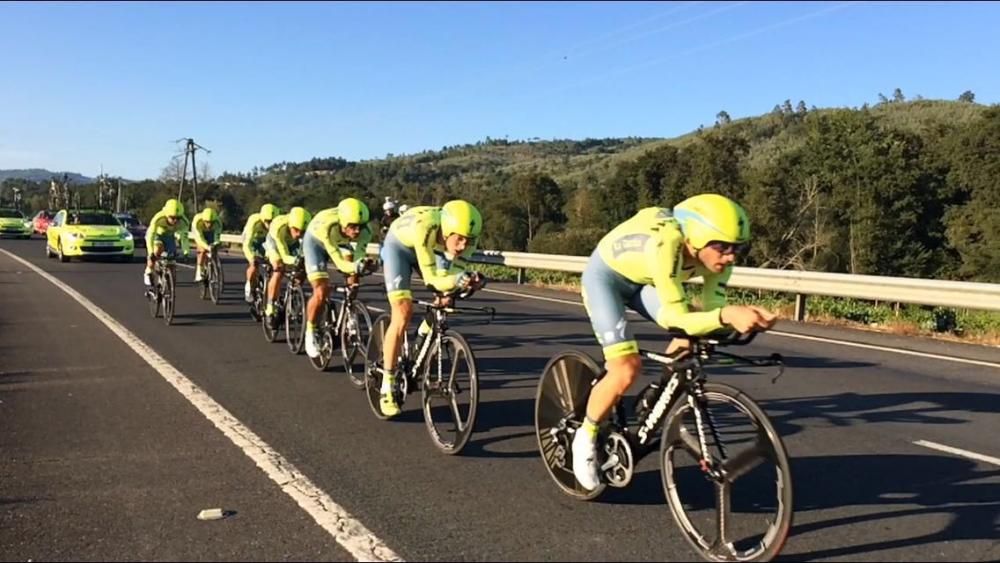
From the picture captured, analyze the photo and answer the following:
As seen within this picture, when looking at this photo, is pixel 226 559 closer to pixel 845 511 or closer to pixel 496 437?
pixel 496 437

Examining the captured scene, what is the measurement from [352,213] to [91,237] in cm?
2003

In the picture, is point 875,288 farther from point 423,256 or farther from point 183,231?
point 183,231

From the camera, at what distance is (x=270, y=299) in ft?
34.7

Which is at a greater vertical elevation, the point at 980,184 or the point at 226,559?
the point at 980,184

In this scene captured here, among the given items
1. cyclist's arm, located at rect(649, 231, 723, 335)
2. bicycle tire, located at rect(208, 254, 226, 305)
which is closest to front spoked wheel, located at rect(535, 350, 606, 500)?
cyclist's arm, located at rect(649, 231, 723, 335)

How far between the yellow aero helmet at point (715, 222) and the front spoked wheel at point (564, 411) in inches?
43.1

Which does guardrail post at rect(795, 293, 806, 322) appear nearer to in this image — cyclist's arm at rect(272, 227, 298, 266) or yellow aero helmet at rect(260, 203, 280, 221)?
cyclist's arm at rect(272, 227, 298, 266)

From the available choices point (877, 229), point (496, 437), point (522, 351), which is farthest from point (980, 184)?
point (496, 437)

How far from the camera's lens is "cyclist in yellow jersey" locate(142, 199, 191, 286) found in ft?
44.1

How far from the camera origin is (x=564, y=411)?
16.8 ft

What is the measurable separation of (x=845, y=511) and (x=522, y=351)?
5785mm

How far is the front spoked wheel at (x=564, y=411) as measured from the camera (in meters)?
4.95

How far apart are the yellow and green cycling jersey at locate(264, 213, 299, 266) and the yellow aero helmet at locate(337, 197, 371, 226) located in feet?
7.87

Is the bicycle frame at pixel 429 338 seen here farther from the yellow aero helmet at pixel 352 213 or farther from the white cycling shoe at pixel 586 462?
the yellow aero helmet at pixel 352 213
